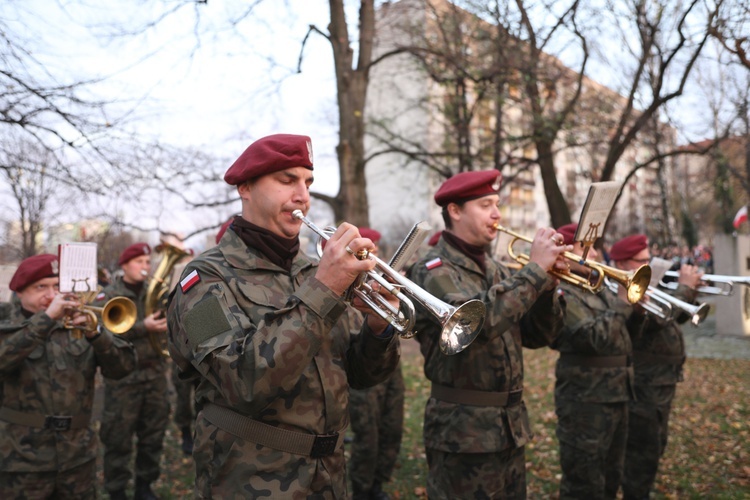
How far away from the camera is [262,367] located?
223cm

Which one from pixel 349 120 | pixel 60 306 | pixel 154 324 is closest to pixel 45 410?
pixel 60 306

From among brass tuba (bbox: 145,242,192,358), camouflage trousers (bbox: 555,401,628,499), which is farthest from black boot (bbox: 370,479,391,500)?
brass tuba (bbox: 145,242,192,358)

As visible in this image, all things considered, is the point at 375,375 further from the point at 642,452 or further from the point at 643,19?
the point at 643,19

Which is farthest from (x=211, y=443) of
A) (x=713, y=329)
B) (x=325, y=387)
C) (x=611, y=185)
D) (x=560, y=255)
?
(x=713, y=329)

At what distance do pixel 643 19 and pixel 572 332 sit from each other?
991 cm

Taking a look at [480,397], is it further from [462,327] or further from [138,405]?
[138,405]

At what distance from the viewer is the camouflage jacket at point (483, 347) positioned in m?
3.50

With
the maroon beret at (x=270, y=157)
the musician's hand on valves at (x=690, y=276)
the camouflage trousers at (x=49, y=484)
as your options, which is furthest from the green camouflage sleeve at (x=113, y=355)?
the musician's hand on valves at (x=690, y=276)

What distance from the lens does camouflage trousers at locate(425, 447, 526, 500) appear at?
12.3 feet

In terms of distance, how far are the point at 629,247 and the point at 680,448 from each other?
2.88 meters

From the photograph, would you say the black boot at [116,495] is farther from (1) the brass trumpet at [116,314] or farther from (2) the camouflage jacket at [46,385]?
(1) the brass trumpet at [116,314]

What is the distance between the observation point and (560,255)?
3697 mm

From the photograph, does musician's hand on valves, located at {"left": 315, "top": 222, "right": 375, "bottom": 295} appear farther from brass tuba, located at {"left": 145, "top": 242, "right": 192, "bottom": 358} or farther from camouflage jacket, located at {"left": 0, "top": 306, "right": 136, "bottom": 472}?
brass tuba, located at {"left": 145, "top": 242, "right": 192, "bottom": 358}

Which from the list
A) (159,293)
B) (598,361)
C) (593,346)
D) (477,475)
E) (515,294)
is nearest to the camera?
(515,294)
